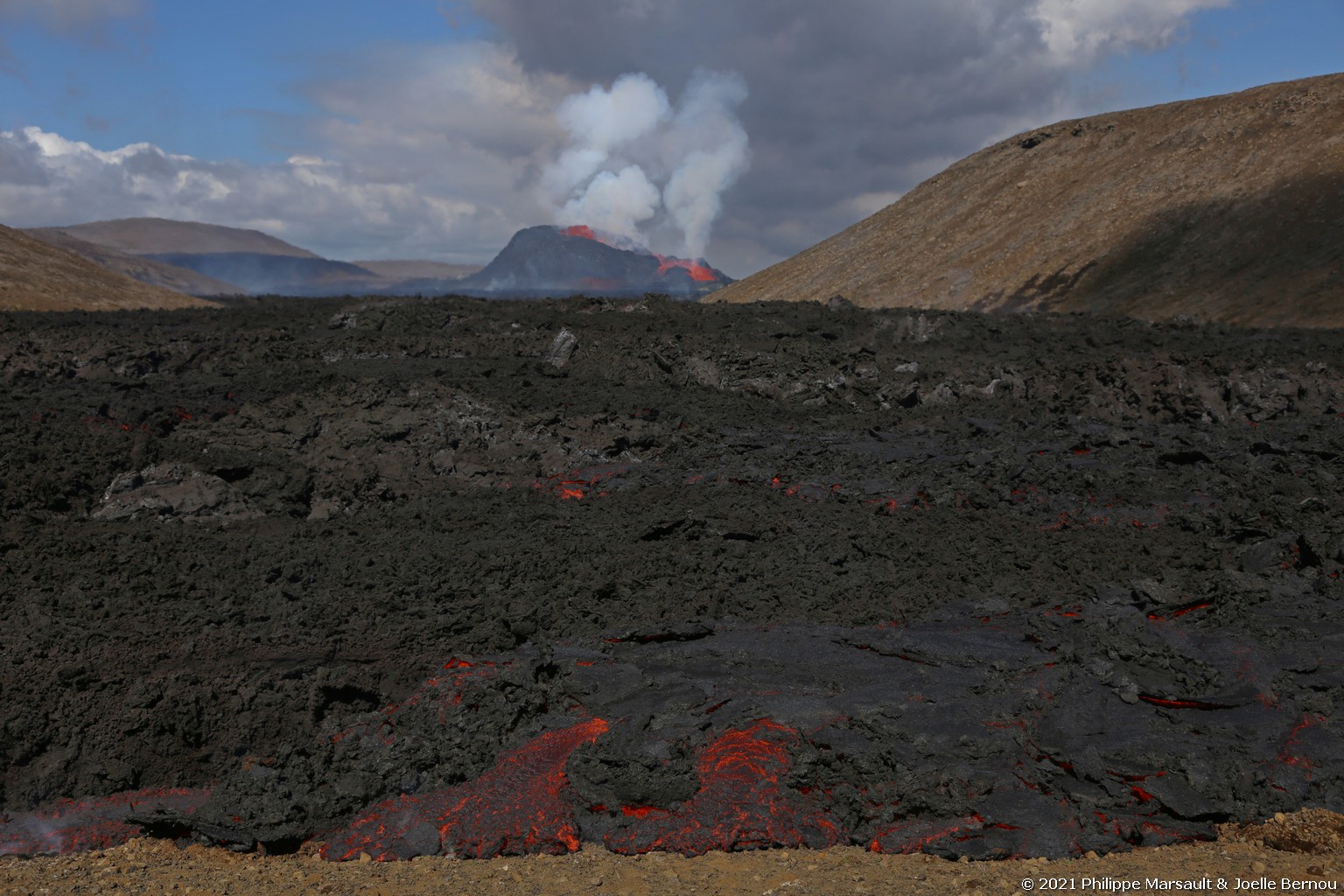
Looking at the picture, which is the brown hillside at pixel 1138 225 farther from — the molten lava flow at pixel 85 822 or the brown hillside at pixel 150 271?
the brown hillside at pixel 150 271

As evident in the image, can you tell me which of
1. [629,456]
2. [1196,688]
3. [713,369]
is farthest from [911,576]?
[713,369]

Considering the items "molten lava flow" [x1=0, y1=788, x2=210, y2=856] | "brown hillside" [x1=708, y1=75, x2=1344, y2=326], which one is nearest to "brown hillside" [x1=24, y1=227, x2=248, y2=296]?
"brown hillside" [x1=708, y1=75, x2=1344, y2=326]

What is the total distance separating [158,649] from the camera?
27.6 ft

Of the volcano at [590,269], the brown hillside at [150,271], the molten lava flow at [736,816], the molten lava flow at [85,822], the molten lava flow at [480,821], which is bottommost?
the molten lava flow at [85,822]

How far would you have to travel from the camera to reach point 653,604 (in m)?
9.90

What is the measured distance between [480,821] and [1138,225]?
44027 mm

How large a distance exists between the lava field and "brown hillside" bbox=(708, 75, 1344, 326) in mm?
15244

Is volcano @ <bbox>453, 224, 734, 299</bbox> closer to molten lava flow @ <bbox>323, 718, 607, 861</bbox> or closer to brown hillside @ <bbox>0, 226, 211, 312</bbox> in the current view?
brown hillside @ <bbox>0, 226, 211, 312</bbox>

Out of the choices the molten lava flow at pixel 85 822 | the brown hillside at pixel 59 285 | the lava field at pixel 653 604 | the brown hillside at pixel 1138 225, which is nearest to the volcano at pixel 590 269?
the brown hillside at pixel 1138 225

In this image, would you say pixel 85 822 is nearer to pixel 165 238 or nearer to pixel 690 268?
pixel 690 268

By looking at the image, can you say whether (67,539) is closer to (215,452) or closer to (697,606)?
(215,452)

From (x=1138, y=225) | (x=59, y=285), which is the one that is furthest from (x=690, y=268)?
(x=59, y=285)

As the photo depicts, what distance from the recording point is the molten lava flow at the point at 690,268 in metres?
80.1

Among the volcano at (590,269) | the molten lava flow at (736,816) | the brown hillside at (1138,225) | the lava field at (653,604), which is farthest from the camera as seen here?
the volcano at (590,269)
